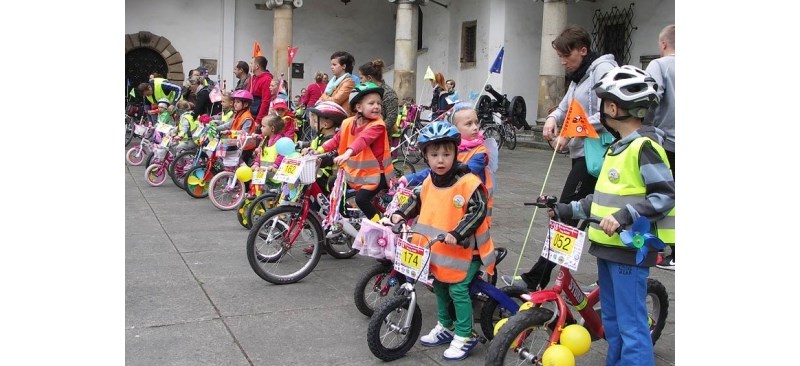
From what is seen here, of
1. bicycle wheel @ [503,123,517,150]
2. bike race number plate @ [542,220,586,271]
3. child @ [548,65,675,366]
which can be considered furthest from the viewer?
bicycle wheel @ [503,123,517,150]

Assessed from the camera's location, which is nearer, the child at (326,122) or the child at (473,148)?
the child at (473,148)

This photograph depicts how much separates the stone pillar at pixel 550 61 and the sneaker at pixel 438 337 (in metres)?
14.0

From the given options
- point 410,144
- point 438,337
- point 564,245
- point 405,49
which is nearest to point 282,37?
point 405,49

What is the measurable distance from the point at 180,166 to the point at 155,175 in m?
0.61

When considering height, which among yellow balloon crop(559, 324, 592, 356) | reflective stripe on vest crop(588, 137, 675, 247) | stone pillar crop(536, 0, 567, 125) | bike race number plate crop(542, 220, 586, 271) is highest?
stone pillar crop(536, 0, 567, 125)

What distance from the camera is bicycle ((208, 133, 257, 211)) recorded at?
29.5 feet

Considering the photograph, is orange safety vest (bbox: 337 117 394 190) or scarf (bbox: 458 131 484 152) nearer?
scarf (bbox: 458 131 484 152)

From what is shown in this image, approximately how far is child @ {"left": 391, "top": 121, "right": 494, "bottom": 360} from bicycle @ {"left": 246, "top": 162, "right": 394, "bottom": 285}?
64.5 inches

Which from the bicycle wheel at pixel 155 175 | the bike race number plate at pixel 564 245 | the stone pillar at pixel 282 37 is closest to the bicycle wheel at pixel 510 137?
the stone pillar at pixel 282 37

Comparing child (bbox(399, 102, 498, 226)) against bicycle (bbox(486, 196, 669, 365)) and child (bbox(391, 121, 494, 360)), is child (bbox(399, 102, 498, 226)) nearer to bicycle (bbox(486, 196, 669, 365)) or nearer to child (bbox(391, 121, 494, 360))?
child (bbox(391, 121, 494, 360))

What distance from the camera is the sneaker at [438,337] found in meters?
4.33

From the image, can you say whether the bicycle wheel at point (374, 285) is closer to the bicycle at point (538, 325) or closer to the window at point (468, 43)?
the bicycle at point (538, 325)

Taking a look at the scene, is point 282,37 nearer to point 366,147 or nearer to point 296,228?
point 366,147

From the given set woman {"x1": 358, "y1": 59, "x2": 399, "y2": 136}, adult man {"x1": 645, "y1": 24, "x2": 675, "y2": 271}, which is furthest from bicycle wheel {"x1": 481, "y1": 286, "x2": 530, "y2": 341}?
woman {"x1": 358, "y1": 59, "x2": 399, "y2": 136}
